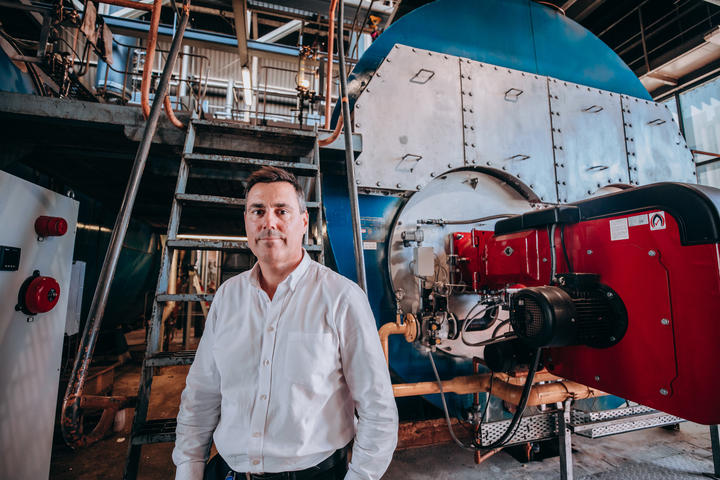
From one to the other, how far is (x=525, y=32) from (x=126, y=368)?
6690 mm

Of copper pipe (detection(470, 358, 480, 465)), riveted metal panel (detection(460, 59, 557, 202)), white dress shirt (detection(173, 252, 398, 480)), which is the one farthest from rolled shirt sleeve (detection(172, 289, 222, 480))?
riveted metal panel (detection(460, 59, 557, 202))

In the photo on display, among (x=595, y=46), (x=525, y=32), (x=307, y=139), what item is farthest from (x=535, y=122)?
(x=307, y=139)

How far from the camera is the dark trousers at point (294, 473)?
104 centimetres

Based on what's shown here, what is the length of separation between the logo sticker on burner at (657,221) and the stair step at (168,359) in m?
2.11

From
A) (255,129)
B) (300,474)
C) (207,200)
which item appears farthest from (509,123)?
(300,474)

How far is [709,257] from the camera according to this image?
115 cm

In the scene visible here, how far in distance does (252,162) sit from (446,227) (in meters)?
1.64

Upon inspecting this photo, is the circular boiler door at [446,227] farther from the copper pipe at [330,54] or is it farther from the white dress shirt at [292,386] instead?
the white dress shirt at [292,386]

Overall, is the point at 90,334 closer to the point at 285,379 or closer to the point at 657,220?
the point at 285,379

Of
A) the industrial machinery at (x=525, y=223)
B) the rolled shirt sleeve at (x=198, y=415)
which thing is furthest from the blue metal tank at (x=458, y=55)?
the rolled shirt sleeve at (x=198, y=415)

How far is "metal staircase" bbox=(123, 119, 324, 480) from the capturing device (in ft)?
4.73

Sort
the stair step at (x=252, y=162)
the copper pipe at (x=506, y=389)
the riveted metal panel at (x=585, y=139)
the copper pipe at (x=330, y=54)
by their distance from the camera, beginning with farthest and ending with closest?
1. the riveted metal panel at (x=585, y=139)
2. the copper pipe at (x=330, y=54)
3. the copper pipe at (x=506, y=389)
4. the stair step at (x=252, y=162)

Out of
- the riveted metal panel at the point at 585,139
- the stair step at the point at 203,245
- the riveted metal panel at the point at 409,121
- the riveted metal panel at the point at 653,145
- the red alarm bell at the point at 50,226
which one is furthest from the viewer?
the riveted metal panel at the point at 653,145

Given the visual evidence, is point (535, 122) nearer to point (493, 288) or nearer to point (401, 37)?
point (401, 37)
